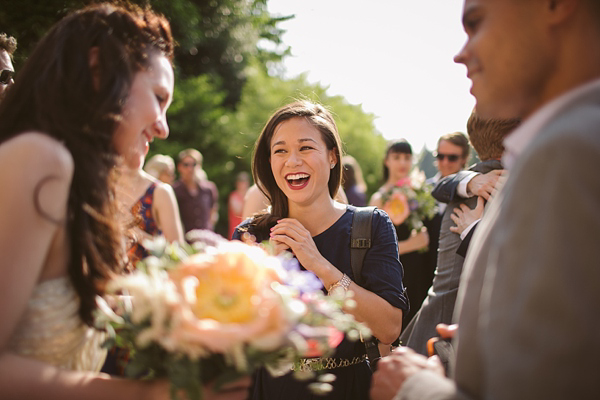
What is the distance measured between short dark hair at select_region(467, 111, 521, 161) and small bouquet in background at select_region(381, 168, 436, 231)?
1.47 metres

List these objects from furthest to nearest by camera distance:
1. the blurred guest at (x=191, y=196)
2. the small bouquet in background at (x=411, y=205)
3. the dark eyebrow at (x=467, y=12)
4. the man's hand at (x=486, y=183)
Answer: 1. the blurred guest at (x=191, y=196)
2. the small bouquet in background at (x=411, y=205)
3. the man's hand at (x=486, y=183)
4. the dark eyebrow at (x=467, y=12)

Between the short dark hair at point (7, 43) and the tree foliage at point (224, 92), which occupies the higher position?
the tree foliage at point (224, 92)

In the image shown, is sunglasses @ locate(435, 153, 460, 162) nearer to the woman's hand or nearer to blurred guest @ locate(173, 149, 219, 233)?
the woman's hand

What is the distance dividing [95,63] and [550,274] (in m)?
1.53

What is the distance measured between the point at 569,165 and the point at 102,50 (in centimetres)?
148

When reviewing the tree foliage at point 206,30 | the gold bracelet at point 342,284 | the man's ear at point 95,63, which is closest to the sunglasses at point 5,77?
the tree foliage at point 206,30

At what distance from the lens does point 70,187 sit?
4.95 ft

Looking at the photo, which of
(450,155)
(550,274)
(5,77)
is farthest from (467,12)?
(450,155)

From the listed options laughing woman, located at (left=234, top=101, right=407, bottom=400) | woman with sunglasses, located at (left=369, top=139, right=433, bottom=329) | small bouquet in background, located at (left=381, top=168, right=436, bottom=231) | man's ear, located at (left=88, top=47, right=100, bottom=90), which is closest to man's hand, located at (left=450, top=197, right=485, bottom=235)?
laughing woman, located at (left=234, top=101, right=407, bottom=400)

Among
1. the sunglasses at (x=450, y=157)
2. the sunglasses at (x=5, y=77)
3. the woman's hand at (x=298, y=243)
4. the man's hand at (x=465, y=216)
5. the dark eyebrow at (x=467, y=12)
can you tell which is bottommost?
the woman's hand at (x=298, y=243)

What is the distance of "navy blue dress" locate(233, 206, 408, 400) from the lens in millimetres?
2471

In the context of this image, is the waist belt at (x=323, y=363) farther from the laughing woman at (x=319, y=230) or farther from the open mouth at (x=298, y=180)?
the open mouth at (x=298, y=180)

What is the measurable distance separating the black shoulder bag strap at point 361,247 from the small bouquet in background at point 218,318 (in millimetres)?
1097

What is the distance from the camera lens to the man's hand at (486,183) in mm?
3145
